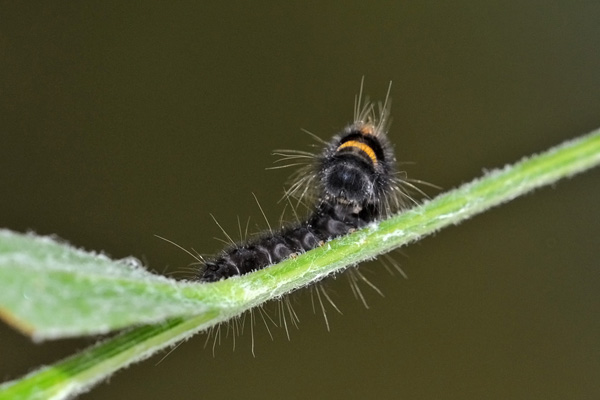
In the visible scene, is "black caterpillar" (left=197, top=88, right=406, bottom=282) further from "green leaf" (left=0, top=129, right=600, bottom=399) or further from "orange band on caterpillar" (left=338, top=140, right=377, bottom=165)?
"green leaf" (left=0, top=129, right=600, bottom=399)

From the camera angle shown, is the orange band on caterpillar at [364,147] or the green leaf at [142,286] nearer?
the green leaf at [142,286]

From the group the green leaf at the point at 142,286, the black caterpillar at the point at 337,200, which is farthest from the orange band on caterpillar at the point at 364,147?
the green leaf at the point at 142,286

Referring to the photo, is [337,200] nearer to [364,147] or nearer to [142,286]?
[364,147]

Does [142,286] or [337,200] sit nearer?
[142,286]

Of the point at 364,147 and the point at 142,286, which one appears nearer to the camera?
the point at 142,286

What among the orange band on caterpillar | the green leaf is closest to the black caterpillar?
the orange band on caterpillar

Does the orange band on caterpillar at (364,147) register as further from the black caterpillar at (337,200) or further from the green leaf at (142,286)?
the green leaf at (142,286)

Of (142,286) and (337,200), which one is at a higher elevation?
(337,200)

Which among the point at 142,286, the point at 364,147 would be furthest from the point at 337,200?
the point at 142,286
